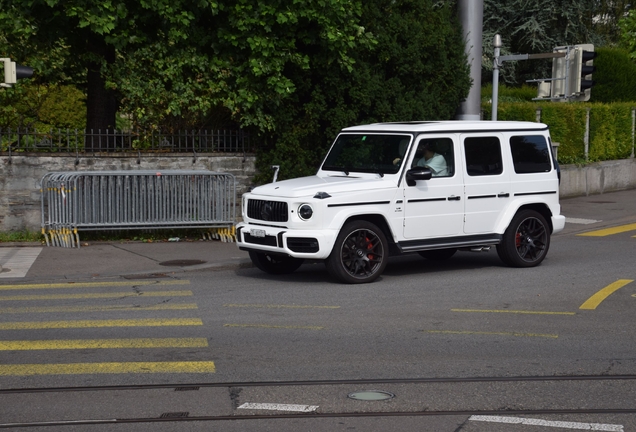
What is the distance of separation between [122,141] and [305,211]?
6287 millimetres

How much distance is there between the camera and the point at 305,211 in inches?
475

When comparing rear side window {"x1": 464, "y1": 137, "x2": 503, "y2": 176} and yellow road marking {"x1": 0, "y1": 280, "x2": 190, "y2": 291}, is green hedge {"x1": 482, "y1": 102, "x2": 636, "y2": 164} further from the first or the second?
yellow road marking {"x1": 0, "y1": 280, "x2": 190, "y2": 291}

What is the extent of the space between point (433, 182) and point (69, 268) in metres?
5.10

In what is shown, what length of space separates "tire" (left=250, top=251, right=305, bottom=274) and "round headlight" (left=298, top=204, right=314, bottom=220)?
1.20 m

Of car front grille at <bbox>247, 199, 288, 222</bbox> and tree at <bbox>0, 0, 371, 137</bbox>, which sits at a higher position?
tree at <bbox>0, 0, 371, 137</bbox>

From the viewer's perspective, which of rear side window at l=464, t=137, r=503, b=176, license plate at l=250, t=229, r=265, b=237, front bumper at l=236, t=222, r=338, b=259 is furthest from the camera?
rear side window at l=464, t=137, r=503, b=176

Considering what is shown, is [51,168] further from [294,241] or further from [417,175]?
[417,175]

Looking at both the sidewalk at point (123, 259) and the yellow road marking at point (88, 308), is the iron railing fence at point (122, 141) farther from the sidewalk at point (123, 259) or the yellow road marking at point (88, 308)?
the yellow road marking at point (88, 308)

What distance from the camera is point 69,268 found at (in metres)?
13.9

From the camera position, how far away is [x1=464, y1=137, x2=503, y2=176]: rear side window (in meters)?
13.3

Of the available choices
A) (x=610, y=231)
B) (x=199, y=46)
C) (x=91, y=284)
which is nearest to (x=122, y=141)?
(x=199, y=46)

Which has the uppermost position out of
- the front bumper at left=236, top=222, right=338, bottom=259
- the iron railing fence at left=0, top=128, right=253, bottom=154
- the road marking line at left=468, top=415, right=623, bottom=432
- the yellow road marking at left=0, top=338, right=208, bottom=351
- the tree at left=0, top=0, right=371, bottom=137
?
the tree at left=0, top=0, right=371, bottom=137

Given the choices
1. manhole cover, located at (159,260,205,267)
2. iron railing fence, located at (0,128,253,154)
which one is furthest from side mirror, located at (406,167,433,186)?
iron railing fence, located at (0,128,253,154)

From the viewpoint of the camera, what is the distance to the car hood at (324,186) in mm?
12164
